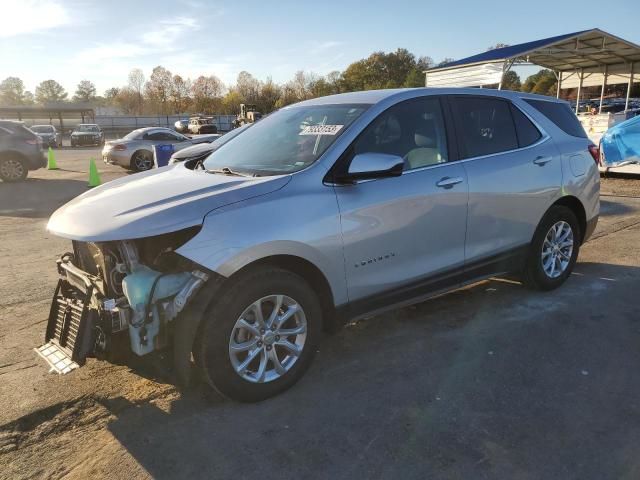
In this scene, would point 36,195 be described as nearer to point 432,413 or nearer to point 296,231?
point 296,231

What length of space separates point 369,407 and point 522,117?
2984mm

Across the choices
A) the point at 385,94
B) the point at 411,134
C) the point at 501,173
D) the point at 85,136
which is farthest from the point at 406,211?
the point at 85,136

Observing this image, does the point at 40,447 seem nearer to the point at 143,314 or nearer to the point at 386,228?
the point at 143,314

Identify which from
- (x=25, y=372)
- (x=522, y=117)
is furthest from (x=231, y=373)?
(x=522, y=117)

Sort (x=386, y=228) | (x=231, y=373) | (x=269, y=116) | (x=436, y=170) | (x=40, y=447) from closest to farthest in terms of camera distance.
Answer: (x=40, y=447) < (x=231, y=373) < (x=386, y=228) < (x=436, y=170) < (x=269, y=116)

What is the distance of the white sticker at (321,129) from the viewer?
357 cm

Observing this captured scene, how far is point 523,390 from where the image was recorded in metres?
3.26

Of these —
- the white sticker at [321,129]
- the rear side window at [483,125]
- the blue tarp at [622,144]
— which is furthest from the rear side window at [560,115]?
the blue tarp at [622,144]

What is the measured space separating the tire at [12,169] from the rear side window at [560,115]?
555 inches

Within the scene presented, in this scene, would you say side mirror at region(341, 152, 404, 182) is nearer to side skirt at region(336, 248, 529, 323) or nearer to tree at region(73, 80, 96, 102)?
side skirt at region(336, 248, 529, 323)

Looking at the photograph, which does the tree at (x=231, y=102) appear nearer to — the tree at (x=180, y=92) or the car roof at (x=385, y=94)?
the tree at (x=180, y=92)

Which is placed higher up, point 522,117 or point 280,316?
point 522,117

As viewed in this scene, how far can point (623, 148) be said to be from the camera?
1198cm

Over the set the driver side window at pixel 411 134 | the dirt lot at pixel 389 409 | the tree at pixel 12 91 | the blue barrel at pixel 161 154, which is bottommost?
the dirt lot at pixel 389 409
